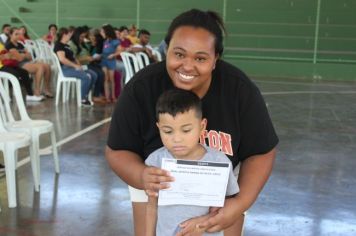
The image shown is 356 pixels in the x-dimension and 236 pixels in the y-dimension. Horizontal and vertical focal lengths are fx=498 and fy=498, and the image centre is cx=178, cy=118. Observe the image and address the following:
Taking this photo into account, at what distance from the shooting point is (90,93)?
357 inches

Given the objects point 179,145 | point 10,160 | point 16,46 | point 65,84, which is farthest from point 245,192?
point 16,46

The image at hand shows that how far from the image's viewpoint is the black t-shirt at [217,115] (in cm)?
200

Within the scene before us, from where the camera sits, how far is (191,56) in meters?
1.84

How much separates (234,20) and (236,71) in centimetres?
1360

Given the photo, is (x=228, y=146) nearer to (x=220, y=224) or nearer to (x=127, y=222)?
(x=220, y=224)

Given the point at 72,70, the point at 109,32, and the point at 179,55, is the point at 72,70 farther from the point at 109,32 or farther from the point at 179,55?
the point at 179,55

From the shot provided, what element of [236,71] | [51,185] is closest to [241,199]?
[236,71]

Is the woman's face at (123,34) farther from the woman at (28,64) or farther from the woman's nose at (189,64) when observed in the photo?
the woman's nose at (189,64)

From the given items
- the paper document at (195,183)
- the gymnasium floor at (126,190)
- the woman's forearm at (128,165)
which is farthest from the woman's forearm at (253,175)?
the gymnasium floor at (126,190)

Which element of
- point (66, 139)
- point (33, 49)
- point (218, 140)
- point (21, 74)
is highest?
point (218, 140)

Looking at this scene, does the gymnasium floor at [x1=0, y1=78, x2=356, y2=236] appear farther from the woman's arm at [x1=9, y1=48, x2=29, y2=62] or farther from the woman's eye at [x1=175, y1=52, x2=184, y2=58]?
the woman's eye at [x1=175, y1=52, x2=184, y2=58]

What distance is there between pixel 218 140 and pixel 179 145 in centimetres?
23

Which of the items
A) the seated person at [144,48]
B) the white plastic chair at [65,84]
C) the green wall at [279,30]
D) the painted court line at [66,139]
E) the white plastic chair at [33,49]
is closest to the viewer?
the painted court line at [66,139]

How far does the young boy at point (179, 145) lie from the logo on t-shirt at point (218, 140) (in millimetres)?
56
